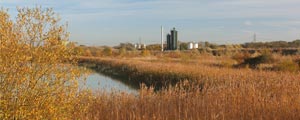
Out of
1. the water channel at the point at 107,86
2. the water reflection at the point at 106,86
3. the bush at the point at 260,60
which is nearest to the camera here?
the water channel at the point at 107,86

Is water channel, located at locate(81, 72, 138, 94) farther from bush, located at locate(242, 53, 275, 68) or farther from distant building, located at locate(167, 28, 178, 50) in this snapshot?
distant building, located at locate(167, 28, 178, 50)

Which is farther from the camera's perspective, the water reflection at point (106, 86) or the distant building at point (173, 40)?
the distant building at point (173, 40)

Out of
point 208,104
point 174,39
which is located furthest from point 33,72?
point 174,39

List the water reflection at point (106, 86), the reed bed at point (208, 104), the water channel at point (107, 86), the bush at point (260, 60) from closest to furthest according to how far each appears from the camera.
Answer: the reed bed at point (208, 104), the water channel at point (107, 86), the water reflection at point (106, 86), the bush at point (260, 60)

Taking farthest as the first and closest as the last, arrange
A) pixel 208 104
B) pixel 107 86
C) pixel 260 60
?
pixel 260 60
pixel 107 86
pixel 208 104

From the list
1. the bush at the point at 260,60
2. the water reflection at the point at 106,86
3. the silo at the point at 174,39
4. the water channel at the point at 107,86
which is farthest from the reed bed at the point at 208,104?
the silo at the point at 174,39

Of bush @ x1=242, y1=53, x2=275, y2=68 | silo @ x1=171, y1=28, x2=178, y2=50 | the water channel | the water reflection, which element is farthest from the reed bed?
silo @ x1=171, y1=28, x2=178, y2=50

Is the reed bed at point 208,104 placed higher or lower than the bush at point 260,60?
higher

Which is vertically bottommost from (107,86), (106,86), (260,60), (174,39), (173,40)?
(260,60)

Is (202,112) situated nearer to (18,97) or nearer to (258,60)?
(18,97)

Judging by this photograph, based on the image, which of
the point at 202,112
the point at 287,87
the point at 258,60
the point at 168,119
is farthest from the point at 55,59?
the point at 258,60

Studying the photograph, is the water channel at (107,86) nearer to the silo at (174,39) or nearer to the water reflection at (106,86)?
the water reflection at (106,86)

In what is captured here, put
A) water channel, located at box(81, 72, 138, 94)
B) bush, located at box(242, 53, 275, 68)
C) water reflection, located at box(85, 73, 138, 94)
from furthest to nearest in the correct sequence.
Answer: bush, located at box(242, 53, 275, 68) → water reflection, located at box(85, 73, 138, 94) → water channel, located at box(81, 72, 138, 94)

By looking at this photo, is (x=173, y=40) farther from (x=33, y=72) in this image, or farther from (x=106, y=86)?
(x=33, y=72)
